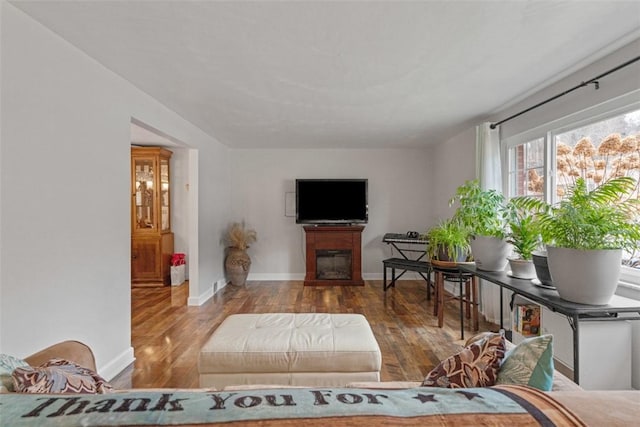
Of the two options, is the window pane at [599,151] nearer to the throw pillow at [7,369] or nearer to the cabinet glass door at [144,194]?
the throw pillow at [7,369]

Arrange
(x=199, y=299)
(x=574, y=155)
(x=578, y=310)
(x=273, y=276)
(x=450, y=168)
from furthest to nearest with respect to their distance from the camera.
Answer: (x=273, y=276), (x=450, y=168), (x=199, y=299), (x=574, y=155), (x=578, y=310)

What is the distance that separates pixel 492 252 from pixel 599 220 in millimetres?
1085

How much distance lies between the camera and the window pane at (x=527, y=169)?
3045 mm

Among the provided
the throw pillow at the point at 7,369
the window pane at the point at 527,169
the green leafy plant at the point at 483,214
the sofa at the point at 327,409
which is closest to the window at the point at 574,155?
the window pane at the point at 527,169

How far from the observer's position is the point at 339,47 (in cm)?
209

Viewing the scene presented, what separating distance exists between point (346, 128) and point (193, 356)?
10.4ft

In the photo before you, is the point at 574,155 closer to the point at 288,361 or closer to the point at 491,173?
the point at 491,173

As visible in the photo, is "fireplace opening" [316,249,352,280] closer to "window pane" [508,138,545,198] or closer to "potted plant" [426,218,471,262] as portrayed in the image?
"potted plant" [426,218,471,262]

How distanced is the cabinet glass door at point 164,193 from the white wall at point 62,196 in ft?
9.20

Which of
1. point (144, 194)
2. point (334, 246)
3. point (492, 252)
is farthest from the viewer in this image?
point (334, 246)

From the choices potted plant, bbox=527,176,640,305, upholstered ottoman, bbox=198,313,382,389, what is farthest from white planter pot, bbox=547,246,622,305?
upholstered ottoman, bbox=198,313,382,389

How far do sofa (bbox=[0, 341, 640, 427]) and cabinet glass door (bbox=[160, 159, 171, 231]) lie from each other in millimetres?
5269

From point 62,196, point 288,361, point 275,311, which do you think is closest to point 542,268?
point 288,361

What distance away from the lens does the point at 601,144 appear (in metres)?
2.37
